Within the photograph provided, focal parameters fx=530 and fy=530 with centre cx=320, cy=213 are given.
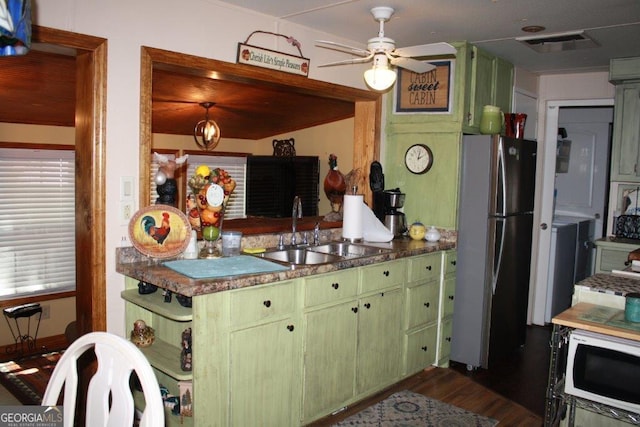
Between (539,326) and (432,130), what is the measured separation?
2.41 meters

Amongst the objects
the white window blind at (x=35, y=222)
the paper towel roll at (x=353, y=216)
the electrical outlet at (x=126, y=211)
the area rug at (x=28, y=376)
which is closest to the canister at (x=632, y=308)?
the paper towel roll at (x=353, y=216)

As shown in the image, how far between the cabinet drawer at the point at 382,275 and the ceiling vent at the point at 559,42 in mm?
1853

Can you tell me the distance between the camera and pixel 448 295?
3945mm

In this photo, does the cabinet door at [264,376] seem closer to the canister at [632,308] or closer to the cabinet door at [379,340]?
the cabinet door at [379,340]

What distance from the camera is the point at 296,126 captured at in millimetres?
6418

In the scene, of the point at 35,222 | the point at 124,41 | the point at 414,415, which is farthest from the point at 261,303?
the point at 35,222

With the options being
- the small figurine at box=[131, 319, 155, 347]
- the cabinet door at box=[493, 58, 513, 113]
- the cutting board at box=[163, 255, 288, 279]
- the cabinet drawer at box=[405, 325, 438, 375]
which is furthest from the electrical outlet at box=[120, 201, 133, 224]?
the cabinet door at box=[493, 58, 513, 113]

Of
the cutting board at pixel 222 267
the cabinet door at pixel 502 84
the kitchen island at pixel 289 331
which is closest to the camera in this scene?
the kitchen island at pixel 289 331

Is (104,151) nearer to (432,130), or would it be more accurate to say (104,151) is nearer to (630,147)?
(432,130)

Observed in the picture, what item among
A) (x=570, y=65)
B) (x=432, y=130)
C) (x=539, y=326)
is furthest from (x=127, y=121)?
(x=539, y=326)

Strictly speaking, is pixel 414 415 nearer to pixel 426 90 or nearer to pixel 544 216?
pixel 426 90

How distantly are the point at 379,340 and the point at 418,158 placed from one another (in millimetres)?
1519

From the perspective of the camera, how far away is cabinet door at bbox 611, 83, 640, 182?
14.3ft

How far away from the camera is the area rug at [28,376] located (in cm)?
378
